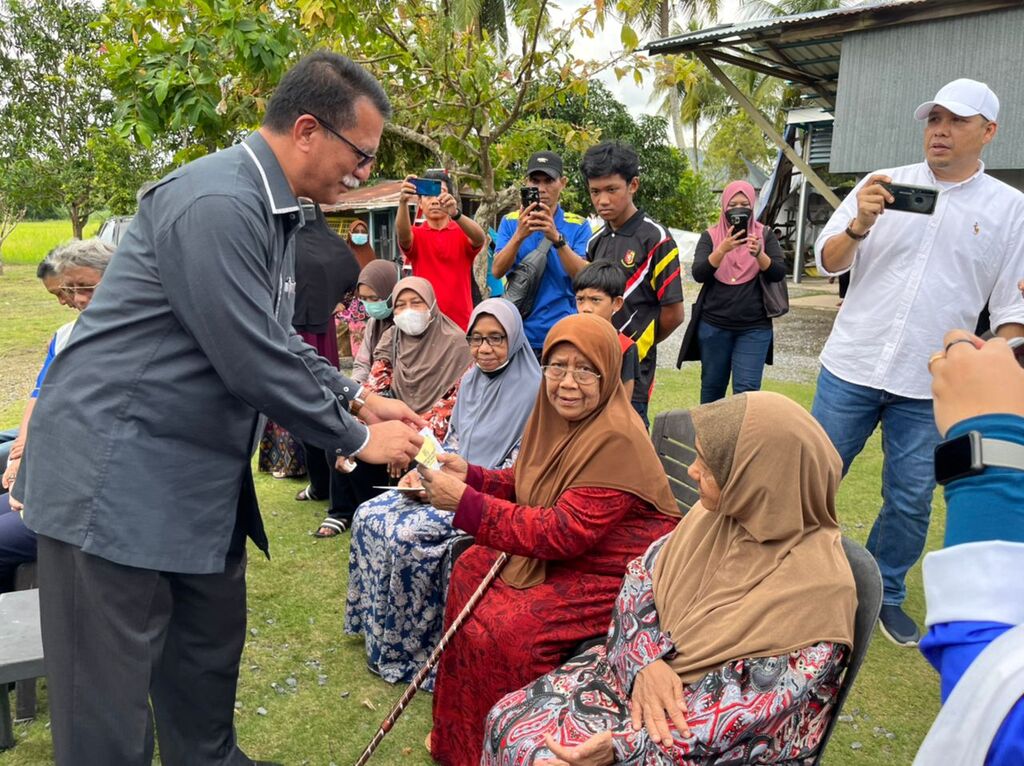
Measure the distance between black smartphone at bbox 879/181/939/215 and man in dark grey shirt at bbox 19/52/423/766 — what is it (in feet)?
6.58

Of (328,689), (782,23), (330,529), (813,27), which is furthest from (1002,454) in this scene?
(813,27)

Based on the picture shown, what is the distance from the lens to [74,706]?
203cm

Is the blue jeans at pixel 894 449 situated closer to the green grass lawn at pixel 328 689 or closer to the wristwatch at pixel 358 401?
the green grass lawn at pixel 328 689

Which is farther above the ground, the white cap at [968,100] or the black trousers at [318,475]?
the white cap at [968,100]

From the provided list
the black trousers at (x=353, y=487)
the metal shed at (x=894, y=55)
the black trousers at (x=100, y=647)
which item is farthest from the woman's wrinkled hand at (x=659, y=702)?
the metal shed at (x=894, y=55)

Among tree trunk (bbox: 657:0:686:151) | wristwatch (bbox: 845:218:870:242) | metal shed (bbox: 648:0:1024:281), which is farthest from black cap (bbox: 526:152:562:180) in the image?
tree trunk (bbox: 657:0:686:151)

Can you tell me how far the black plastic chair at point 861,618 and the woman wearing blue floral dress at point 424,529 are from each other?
5.44 ft

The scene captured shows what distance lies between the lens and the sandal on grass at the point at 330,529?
4.73 meters

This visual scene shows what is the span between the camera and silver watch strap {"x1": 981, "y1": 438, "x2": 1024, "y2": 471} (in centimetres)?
102

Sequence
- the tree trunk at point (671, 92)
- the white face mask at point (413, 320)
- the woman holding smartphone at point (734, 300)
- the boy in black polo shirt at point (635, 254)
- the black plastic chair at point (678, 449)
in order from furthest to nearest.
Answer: the tree trunk at point (671, 92), the woman holding smartphone at point (734, 300), the white face mask at point (413, 320), the boy in black polo shirt at point (635, 254), the black plastic chair at point (678, 449)

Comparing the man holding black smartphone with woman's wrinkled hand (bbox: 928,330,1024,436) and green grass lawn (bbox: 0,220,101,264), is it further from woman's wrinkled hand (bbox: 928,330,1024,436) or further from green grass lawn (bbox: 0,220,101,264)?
green grass lawn (bbox: 0,220,101,264)

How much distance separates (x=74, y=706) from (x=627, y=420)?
178 centimetres

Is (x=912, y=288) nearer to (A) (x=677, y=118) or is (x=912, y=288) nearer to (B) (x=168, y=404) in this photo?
(B) (x=168, y=404)

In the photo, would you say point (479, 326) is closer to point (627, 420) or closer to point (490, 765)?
point (627, 420)
